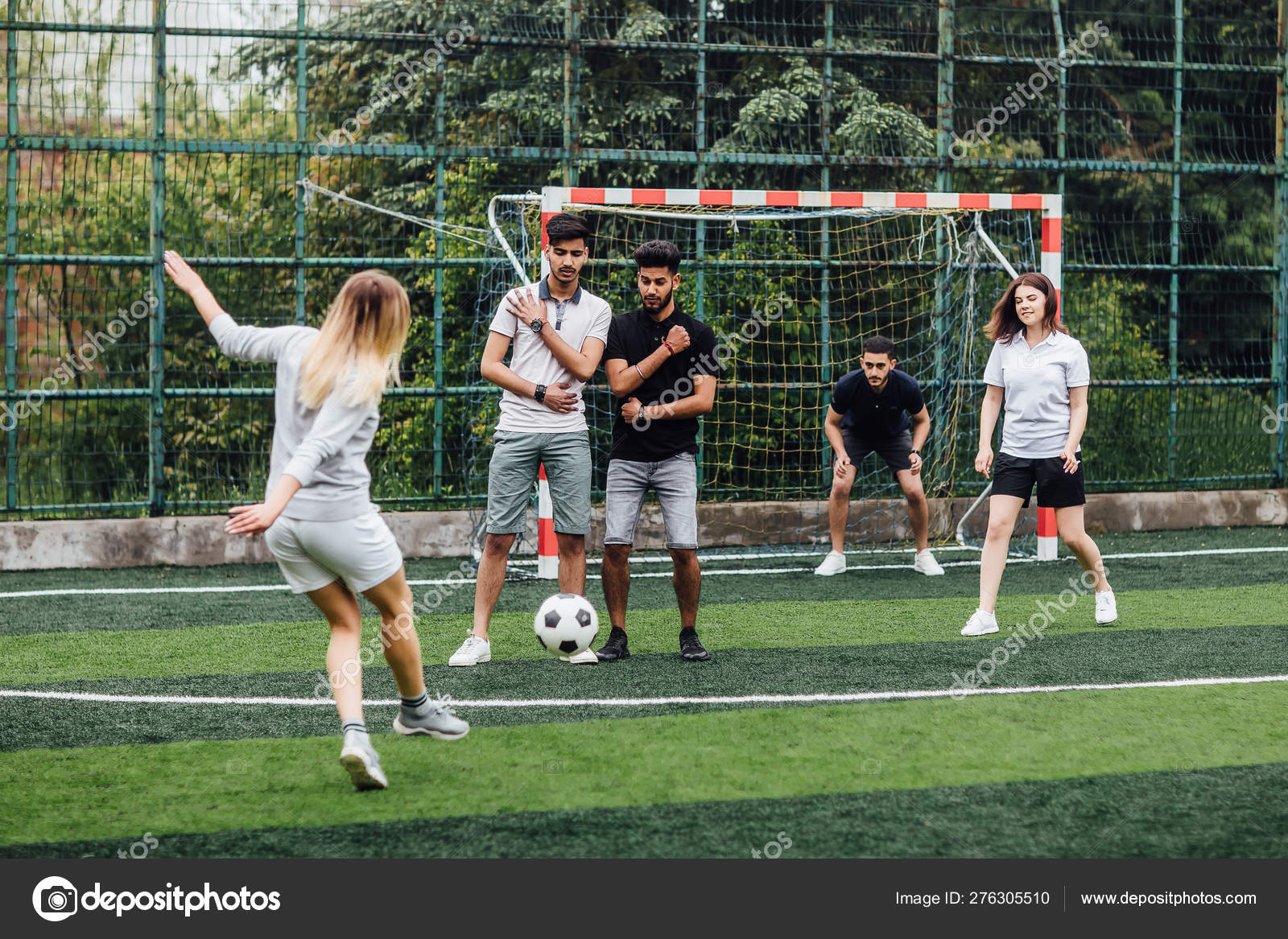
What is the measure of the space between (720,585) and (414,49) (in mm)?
4975

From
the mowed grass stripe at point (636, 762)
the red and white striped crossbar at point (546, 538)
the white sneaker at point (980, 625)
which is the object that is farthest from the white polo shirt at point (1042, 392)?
the red and white striped crossbar at point (546, 538)

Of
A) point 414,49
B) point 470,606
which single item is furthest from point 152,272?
point 470,606

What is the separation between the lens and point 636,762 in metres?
4.64

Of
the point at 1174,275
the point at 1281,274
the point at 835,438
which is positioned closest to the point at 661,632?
the point at 835,438

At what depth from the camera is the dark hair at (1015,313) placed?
7.05 meters

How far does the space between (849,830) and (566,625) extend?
251 centimetres

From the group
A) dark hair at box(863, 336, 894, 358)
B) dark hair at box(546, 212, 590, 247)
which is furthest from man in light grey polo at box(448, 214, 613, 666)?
dark hair at box(863, 336, 894, 358)

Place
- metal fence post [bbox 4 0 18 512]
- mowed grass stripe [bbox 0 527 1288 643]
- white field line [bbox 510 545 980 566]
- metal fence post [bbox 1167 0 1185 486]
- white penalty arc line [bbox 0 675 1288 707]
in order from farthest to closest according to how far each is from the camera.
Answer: metal fence post [bbox 1167 0 1185 486] → white field line [bbox 510 545 980 566] → metal fence post [bbox 4 0 18 512] → mowed grass stripe [bbox 0 527 1288 643] → white penalty arc line [bbox 0 675 1288 707]

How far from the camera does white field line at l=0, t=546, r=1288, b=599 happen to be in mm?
8773

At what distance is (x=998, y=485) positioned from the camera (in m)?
7.19

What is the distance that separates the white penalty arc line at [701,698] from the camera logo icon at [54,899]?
202 cm

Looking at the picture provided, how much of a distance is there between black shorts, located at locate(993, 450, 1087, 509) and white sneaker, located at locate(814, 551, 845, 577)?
2418mm

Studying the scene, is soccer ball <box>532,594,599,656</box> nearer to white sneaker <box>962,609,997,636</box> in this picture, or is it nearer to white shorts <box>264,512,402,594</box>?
white shorts <box>264,512,402,594</box>

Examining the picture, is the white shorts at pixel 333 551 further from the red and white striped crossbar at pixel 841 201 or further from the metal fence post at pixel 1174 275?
the metal fence post at pixel 1174 275
